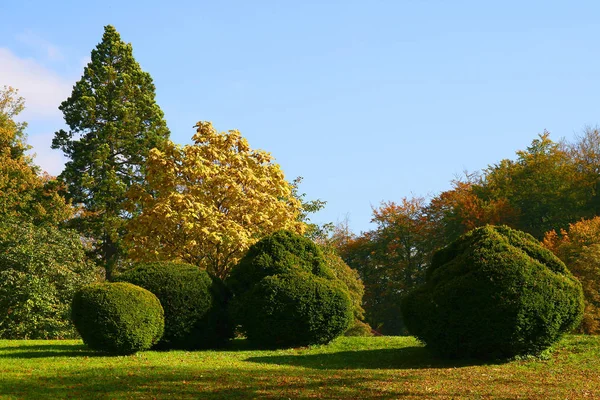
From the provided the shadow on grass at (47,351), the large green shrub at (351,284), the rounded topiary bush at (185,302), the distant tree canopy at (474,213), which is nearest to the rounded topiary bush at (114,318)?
the shadow on grass at (47,351)

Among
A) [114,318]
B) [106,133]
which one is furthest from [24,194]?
[114,318]

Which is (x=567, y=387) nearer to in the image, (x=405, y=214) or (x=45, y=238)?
A: (x=45, y=238)

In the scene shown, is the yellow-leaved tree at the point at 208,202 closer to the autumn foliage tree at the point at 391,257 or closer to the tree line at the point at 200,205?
the tree line at the point at 200,205

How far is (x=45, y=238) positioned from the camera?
97.3 ft

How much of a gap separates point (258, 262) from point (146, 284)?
3382mm

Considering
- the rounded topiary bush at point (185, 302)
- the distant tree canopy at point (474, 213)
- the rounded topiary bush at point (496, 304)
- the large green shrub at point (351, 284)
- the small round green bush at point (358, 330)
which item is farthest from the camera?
the distant tree canopy at point (474, 213)

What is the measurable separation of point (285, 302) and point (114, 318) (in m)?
4.91

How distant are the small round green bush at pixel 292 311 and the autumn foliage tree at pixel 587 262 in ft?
46.1

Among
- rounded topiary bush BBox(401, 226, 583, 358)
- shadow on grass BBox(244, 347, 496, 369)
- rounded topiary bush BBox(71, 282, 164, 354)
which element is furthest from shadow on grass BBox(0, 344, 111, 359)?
rounded topiary bush BBox(401, 226, 583, 358)

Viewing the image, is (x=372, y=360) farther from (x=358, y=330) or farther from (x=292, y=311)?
(x=358, y=330)

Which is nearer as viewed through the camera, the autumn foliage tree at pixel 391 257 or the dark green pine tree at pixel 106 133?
the dark green pine tree at pixel 106 133

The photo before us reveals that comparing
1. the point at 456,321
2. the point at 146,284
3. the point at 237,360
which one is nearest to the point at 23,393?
the point at 237,360

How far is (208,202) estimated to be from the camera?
84.2ft

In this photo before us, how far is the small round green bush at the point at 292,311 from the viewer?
732 inches
